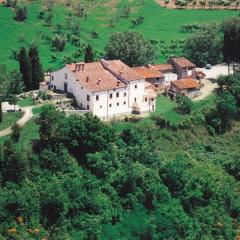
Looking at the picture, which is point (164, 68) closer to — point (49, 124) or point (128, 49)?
point (128, 49)

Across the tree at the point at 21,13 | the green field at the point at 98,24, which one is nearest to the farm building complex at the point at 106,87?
the green field at the point at 98,24

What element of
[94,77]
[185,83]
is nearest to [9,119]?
[94,77]

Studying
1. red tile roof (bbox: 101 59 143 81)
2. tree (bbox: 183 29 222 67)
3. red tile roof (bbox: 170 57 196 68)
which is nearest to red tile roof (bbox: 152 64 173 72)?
red tile roof (bbox: 170 57 196 68)

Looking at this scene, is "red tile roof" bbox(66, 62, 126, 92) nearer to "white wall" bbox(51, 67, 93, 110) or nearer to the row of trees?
"white wall" bbox(51, 67, 93, 110)

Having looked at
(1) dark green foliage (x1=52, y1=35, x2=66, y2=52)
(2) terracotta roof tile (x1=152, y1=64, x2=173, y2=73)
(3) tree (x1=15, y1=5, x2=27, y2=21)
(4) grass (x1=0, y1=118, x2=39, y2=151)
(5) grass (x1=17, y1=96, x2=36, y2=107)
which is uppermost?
(3) tree (x1=15, y1=5, x2=27, y2=21)

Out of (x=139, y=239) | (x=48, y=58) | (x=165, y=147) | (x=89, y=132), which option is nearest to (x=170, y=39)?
(x=48, y=58)

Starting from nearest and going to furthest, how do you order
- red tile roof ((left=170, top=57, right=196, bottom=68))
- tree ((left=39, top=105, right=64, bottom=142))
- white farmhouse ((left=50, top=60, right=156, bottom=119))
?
tree ((left=39, top=105, right=64, bottom=142))
white farmhouse ((left=50, top=60, right=156, bottom=119))
red tile roof ((left=170, top=57, right=196, bottom=68))
